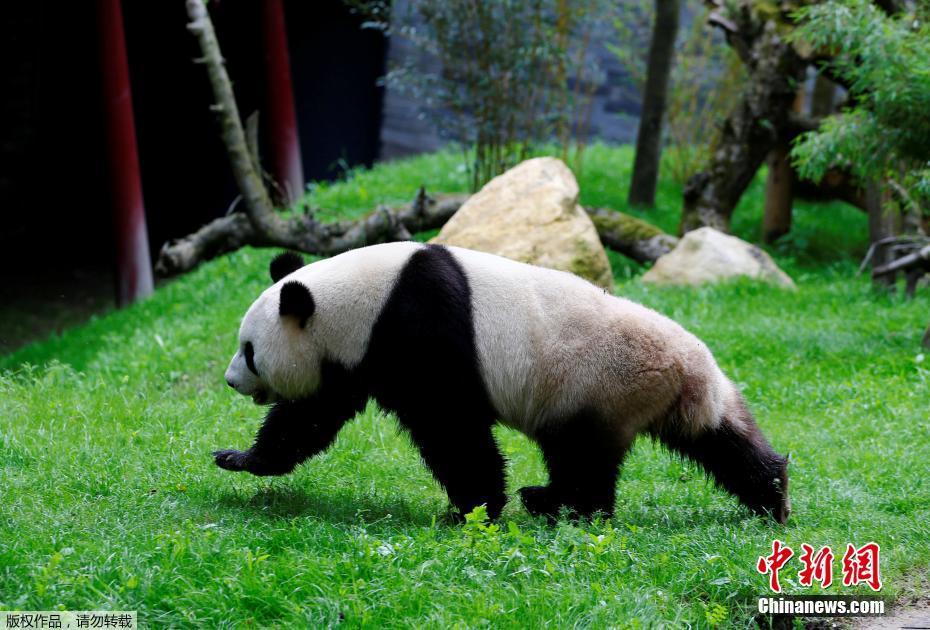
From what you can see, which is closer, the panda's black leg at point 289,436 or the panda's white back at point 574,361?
the panda's white back at point 574,361

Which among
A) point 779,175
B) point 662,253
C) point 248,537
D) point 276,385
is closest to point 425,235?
point 662,253

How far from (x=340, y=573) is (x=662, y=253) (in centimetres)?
749

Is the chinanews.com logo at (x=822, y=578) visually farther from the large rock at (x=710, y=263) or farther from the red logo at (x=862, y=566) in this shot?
the large rock at (x=710, y=263)

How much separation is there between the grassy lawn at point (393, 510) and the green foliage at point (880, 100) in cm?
137

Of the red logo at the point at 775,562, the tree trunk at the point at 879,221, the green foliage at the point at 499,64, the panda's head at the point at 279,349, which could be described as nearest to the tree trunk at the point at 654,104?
the green foliage at the point at 499,64

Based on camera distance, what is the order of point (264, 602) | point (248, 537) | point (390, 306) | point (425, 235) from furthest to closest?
point (425, 235), point (390, 306), point (248, 537), point (264, 602)

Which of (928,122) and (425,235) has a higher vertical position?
(928,122)

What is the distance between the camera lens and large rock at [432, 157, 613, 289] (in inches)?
323

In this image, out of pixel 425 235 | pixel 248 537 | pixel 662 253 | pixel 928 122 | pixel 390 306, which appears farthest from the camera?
pixel 425 235

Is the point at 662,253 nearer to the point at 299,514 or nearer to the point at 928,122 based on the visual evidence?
the point at 928,122

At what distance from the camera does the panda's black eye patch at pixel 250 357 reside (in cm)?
438

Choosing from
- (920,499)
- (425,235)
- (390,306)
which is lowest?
(425,235)

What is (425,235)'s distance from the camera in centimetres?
1118

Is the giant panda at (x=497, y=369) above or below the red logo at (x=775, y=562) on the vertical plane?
above
